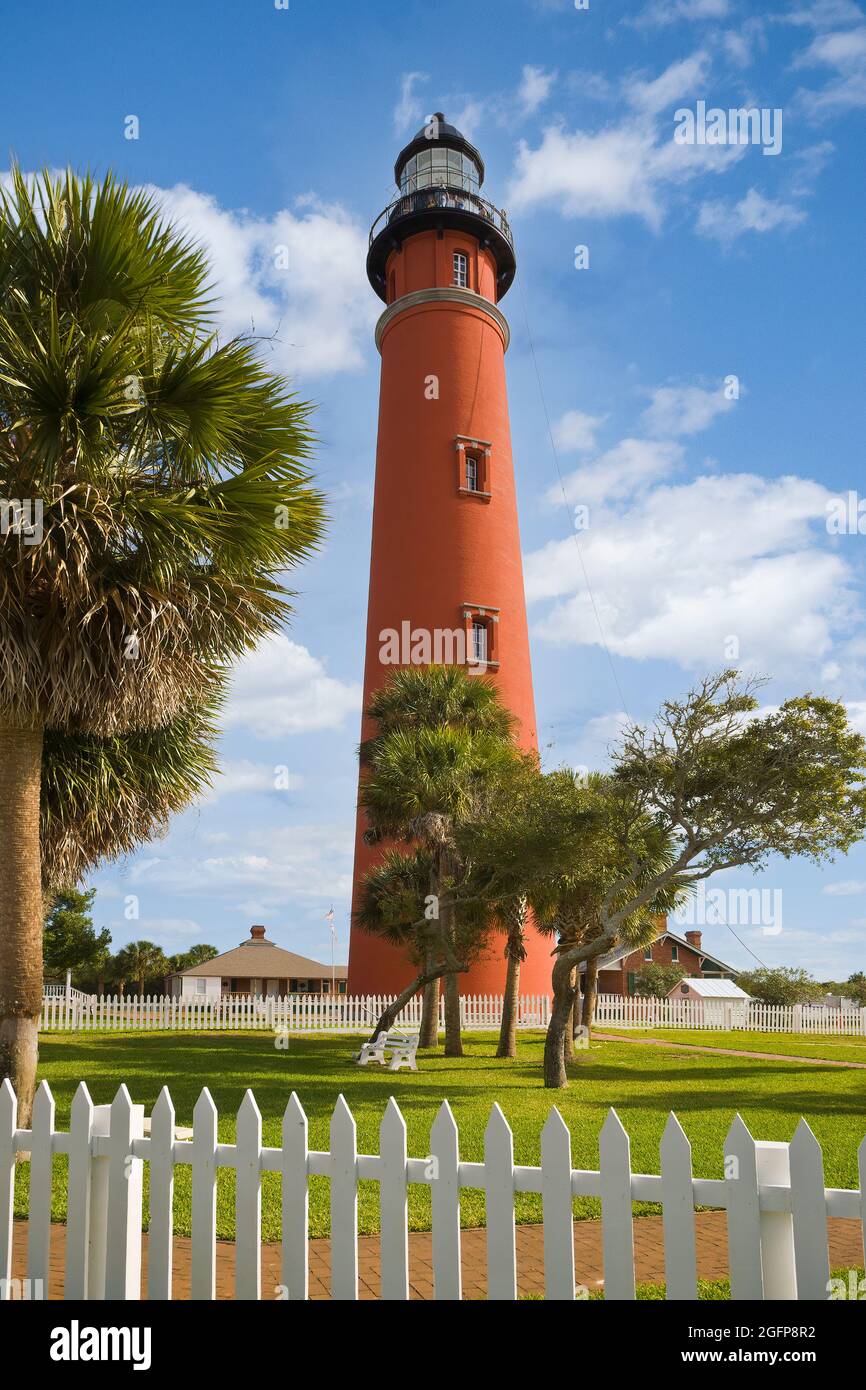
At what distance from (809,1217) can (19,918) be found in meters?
6.83

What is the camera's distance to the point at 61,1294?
→ 4758 mm

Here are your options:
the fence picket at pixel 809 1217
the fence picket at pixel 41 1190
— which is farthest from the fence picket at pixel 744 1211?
the fence picket at pixel 41 1190

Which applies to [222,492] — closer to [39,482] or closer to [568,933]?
[39,482]

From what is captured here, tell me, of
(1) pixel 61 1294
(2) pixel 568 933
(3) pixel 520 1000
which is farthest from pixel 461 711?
(1) pixel 61 1294

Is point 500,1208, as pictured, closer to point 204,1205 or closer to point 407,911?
point 204,1205

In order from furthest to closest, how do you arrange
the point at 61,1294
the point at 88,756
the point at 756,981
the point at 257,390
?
the point at 756,981
the point at 88,756
the point at 257,390
the point at 61,1294

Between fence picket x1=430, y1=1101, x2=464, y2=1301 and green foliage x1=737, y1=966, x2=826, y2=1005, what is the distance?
47.0 m

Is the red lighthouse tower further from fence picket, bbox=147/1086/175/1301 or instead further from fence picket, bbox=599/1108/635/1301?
fence picket, bbox=599/1108/635/1301

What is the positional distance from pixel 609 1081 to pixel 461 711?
28.1 ft

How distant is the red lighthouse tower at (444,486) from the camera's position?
2705 cm

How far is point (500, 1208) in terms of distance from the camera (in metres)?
3.50

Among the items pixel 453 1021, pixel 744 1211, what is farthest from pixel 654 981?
pixel 744 1211

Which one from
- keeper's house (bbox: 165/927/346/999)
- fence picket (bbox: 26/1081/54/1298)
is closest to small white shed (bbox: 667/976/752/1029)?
keeper's house (bbox: 165/927/346/999)

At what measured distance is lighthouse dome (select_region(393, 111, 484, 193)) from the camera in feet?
107
